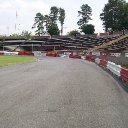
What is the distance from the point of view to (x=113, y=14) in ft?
408

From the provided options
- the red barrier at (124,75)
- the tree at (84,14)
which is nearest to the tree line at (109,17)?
the tree at (84,14)

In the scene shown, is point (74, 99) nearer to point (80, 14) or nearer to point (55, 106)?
point (55, 106)

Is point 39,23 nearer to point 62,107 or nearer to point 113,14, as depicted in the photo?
point 113,14

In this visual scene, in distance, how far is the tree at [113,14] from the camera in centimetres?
12216

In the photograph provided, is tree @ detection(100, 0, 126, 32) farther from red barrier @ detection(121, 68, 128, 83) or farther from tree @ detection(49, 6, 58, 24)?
red barrier @ detection(121, 68, 128, 83)

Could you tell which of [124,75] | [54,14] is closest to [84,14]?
[54,14]

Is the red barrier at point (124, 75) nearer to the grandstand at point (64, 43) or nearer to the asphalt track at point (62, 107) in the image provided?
the asphalt track at point (62, 107)

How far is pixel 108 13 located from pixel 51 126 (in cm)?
11857

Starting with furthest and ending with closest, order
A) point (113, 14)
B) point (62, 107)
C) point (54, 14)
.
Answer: point (54, 14) < point (113, 14) < point (62, 107)

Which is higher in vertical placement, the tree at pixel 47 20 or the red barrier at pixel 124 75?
the tree at pixel 47 20

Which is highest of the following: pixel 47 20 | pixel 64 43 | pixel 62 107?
pixel 47 20

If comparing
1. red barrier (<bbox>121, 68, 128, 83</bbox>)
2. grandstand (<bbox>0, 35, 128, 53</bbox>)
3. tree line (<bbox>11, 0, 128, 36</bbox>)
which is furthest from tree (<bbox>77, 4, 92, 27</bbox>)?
red barrier (<bbox>121, 68, 128, 83</bbox>)

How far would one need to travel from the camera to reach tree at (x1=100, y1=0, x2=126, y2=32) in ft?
401

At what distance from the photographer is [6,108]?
10.7 meters
